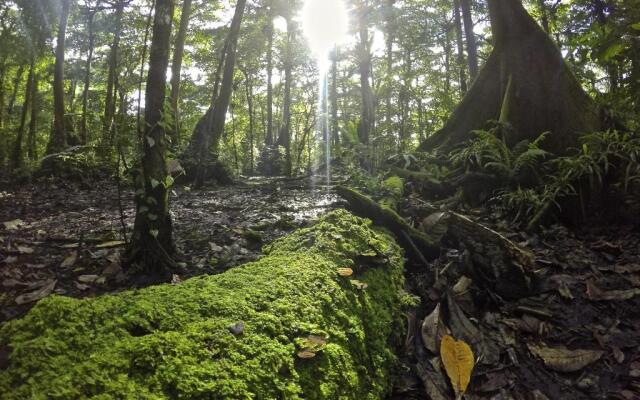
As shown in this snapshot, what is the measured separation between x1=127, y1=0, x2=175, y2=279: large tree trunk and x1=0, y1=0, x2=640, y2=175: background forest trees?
0.14 metres

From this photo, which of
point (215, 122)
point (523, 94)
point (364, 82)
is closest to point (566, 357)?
point (523, 94)

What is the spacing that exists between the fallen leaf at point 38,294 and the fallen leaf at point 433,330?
9.32 feet

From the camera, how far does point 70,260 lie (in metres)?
3.88

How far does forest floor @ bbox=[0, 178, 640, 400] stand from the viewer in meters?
2.41

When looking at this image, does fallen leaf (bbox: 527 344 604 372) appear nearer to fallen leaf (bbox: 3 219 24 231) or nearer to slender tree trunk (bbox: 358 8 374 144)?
fallen leaf (bbox: 3 219 24 231)

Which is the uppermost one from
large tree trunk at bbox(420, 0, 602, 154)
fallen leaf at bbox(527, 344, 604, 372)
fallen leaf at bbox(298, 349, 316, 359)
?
large tree trunk at bbox(420, 0, 602, 154)

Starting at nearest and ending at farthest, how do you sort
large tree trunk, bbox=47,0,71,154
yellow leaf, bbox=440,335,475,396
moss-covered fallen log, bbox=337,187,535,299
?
yellow leaf, bbox=440,335,475,396, moss-covered fallen log, bbox=337,187,535,299, large tree trunk, bbox=47,0,71,154

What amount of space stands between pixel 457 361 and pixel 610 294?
5.28 feet

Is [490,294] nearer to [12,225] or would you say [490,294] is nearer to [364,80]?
[12,225]

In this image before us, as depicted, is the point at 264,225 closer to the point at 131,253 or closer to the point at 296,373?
the point at 131,253

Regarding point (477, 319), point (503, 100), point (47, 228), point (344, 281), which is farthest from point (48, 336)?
point (503, 100)

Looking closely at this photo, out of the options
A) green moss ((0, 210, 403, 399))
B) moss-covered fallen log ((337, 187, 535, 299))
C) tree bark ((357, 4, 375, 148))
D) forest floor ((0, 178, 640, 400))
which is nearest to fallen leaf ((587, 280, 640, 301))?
forest floor ((0, 178, 640, 400))

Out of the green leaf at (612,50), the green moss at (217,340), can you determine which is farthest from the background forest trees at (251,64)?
the green moss at (217,340)

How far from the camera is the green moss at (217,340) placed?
1.28m
